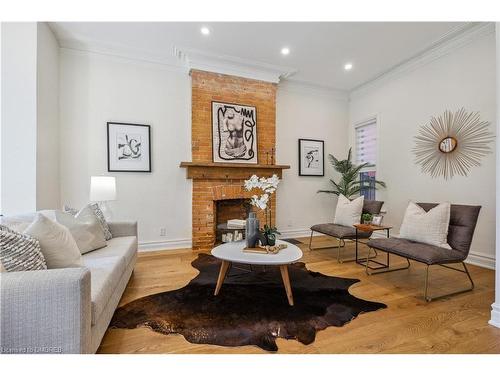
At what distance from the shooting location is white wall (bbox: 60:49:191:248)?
11.3ft

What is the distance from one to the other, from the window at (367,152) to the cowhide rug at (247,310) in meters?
2.58

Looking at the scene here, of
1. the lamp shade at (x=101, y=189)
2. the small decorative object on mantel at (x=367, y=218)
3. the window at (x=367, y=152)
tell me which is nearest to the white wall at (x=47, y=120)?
the lamp shade at (x=101, y=189)

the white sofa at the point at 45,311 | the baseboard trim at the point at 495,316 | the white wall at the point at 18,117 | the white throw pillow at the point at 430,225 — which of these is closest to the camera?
the white sofa at the point at 45,311

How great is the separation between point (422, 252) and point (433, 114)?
236cm

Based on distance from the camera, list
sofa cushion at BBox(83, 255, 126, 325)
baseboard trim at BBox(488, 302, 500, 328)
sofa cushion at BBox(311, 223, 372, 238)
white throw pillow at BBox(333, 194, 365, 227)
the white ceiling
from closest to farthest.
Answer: sofa cushion at BBox(83, 255, 126, 325) < baseboard trim at BBox(488, 302, 500, 328) < the white ceiling < sofa cushion at BBox(311, 223, 372, 238) < white throw pillow at BBox(333, 194, 365, 227)

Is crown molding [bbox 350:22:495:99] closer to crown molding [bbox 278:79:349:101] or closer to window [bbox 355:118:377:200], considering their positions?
crown molding [bbox 278:79:349:101]

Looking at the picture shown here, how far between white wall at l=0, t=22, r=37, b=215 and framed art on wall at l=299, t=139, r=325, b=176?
3964 mm

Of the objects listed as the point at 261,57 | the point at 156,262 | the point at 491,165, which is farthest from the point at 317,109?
the point at 156,262

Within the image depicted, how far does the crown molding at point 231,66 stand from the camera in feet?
12.3

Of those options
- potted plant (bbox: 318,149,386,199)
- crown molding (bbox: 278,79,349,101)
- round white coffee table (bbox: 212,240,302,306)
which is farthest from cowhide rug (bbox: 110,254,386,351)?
crown molding (bbox: 278,79,349,101)

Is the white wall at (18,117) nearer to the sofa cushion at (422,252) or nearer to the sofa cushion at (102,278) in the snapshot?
the sofa cushion at (102,278)

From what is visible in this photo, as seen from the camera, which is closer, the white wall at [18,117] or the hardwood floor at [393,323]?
the hardwood floor at [393,323]

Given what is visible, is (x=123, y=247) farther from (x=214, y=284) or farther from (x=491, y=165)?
(x=491, y=165)

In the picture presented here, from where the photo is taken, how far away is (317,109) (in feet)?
16.2
